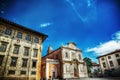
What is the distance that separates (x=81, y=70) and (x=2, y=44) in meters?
24.5

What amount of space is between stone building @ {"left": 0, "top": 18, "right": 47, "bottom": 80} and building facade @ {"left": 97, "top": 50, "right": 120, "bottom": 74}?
104 feet

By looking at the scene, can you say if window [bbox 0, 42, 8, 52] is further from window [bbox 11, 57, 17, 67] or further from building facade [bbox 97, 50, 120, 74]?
building facade [bbox 97, 50, 120, 74]

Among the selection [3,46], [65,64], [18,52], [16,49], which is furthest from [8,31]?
[65,64]

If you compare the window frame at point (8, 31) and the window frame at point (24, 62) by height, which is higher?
the window frame at point (8, 31)

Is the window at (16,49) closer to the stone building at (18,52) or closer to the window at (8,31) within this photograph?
the stone building at (18,52)

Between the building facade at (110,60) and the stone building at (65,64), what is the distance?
14.3m

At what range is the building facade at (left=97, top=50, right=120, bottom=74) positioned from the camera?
117 ft

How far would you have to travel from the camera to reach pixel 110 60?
38250mm

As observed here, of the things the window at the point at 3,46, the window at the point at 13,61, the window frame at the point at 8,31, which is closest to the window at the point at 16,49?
the window at the point at 13,61

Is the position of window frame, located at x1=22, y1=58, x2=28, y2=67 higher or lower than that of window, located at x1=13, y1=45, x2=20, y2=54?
lower

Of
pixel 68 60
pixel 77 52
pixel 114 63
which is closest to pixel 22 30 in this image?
pixel 68 60

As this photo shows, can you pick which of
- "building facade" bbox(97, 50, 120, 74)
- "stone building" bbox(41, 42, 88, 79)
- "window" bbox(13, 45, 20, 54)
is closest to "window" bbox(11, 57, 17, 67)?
"window" bbox(13, 45, 20, 54)

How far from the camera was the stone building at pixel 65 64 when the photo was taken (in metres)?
25.3

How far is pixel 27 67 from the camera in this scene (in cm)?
1748
